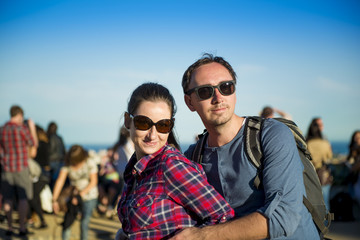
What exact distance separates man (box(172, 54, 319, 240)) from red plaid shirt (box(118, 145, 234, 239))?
74 millimetres

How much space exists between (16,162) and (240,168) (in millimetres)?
6222

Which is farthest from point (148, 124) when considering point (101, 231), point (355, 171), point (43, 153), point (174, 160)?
point (43, 153)

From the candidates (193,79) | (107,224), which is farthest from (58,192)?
(193,79)

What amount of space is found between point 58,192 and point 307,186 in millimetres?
4929

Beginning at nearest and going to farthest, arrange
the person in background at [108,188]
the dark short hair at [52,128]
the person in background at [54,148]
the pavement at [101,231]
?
the pavement at [101,231], the person in background at [108,188], the person in background at [54,148], the dark short hair at [52,128]

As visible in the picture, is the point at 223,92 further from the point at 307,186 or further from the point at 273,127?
the point at 307,186

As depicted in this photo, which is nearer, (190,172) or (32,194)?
(190,172)

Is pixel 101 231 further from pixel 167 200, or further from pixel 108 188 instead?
pixel 167 200

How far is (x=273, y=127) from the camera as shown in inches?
77.7

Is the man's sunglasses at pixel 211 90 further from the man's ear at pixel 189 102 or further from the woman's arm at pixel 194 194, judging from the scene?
the woman's arm at pixel 194 194

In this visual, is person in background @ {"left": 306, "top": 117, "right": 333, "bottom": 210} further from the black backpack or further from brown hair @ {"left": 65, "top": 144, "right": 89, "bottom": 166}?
the black backpack

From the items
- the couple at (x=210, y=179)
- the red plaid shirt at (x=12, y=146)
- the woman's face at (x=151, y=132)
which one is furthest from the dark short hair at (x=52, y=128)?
the woman's face at (x=151, y=132)

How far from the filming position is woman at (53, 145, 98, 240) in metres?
5.62

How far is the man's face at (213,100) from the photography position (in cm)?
219
